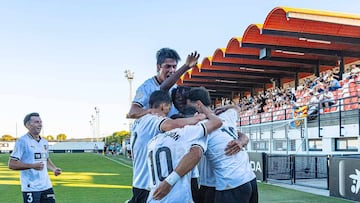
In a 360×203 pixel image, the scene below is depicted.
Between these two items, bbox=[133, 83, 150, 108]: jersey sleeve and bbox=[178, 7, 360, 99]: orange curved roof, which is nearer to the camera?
bbox=[133, 83, 150, 108]: jersey sleeve

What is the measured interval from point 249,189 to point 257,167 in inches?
434

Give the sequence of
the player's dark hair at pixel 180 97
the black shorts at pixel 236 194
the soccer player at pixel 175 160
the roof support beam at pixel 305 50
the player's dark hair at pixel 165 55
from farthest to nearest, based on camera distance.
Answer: the roof support beam at pixel 305 50
the black shorts at pixel 236 194
the player's dark hair at pixel 180 97
the player's dark hair at pixel 165 55
the soccer player at pixel 175 160

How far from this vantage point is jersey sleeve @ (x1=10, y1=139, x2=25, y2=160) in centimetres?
573

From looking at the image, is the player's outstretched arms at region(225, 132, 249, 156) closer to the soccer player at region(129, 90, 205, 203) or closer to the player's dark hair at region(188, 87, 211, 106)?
the player's dark hair at region(188, 87, 211, 106)

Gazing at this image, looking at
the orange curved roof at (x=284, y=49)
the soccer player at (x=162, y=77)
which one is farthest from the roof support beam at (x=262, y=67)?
the soccer player at (x=162, y=77)

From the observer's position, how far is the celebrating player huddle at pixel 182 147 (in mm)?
3129

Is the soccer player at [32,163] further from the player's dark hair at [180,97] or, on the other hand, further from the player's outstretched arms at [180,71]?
the player's outstretched arms at [180,71]

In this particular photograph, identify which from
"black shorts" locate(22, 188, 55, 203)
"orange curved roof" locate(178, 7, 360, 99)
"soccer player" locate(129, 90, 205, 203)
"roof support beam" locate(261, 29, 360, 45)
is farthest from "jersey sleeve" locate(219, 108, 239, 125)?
"roof support beam" locate(261, 29, 360, 45)

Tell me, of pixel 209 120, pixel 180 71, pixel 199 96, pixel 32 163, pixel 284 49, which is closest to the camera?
pixel 209 120

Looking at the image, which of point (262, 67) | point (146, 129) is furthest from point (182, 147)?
point (262, 67)

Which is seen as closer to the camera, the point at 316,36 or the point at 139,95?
the point at 139,95

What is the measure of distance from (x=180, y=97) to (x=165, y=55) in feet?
1.45

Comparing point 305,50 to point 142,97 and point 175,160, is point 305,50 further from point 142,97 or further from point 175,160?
point 175,160

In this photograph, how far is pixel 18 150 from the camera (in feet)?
19.0
